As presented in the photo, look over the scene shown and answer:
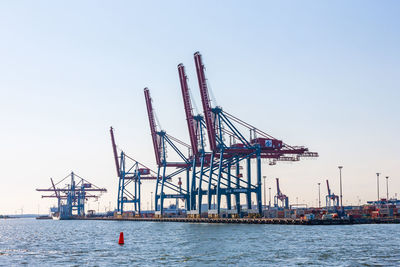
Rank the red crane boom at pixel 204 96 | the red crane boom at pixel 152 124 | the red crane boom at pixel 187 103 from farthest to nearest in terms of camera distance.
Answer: the red crane boom at pixel 152 124, the red crane boom at pixel 187 103, the red crane boom at pixel 204 96

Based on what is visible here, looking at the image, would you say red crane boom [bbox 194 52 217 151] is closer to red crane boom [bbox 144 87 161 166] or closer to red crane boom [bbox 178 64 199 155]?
red crane boom [bbox 178 64 199 155]

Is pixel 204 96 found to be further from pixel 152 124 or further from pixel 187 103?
pixel 152 124

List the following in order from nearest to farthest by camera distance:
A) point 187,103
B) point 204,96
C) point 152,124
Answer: point 204,96
point 187,103
point 152,124

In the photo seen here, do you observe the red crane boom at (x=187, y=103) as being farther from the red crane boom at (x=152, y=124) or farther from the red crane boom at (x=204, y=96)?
the red crane boom at (x=152, y=124)

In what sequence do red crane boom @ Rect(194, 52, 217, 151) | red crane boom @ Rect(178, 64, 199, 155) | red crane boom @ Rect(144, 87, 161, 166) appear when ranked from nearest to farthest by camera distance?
red crane boom @ Rect(194, 52, 217, 151) → red crane boom @ Rect(178, 64, 199, 155) → red crane boom @ Rect(144, 87, 161, 166)

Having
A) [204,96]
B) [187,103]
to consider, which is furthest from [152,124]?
[204,96]

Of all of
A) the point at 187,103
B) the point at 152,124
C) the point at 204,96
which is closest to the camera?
the point at 204,96

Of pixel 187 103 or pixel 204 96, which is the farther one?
pixel 187 103

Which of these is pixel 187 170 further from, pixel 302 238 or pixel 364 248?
pixel 364 248

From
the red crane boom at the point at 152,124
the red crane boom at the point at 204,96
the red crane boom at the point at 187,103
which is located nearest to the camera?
the red crane boom at the point at 204,96

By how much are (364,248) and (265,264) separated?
15599 millimetres

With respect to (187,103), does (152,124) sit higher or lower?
lower

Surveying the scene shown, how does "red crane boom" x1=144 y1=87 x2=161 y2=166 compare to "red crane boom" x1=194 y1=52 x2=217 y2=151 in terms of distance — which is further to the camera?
"red crane boom" x1=144 y1=87 x2=161 y2=166

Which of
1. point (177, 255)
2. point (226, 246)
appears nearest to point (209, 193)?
point (226, 246)
